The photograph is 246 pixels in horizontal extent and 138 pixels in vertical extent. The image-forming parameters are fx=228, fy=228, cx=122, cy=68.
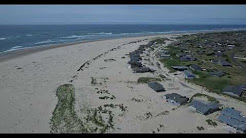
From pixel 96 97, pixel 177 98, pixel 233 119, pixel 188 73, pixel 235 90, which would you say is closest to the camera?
pixel 233 119

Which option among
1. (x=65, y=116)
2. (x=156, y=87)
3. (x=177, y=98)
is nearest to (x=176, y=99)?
(x=177, y=98)

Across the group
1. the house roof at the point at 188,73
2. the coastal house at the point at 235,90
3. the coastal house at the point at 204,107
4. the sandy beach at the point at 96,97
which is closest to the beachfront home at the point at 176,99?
the sandy beach at the point at 96,97

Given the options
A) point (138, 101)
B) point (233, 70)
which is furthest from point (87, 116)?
point (233, 70)

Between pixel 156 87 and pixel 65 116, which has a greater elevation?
pixel 156 87

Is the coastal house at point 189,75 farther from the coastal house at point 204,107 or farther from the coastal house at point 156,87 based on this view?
the coastal house at point 204,107

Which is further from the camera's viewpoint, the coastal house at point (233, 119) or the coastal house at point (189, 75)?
the coastal house at point (189, 75)

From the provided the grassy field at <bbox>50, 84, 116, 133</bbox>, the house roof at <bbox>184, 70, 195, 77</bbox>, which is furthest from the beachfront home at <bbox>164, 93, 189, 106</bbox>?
the house roof at <bbox>184, 70, 195, 77</bbox>

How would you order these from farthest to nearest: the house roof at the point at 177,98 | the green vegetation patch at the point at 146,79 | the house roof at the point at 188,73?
the house roof at the point at 188,73 → the green vegetation patch at the point at 146,79 → the house roof at the point at 177,98

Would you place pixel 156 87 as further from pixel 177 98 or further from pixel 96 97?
pixel 96 97
